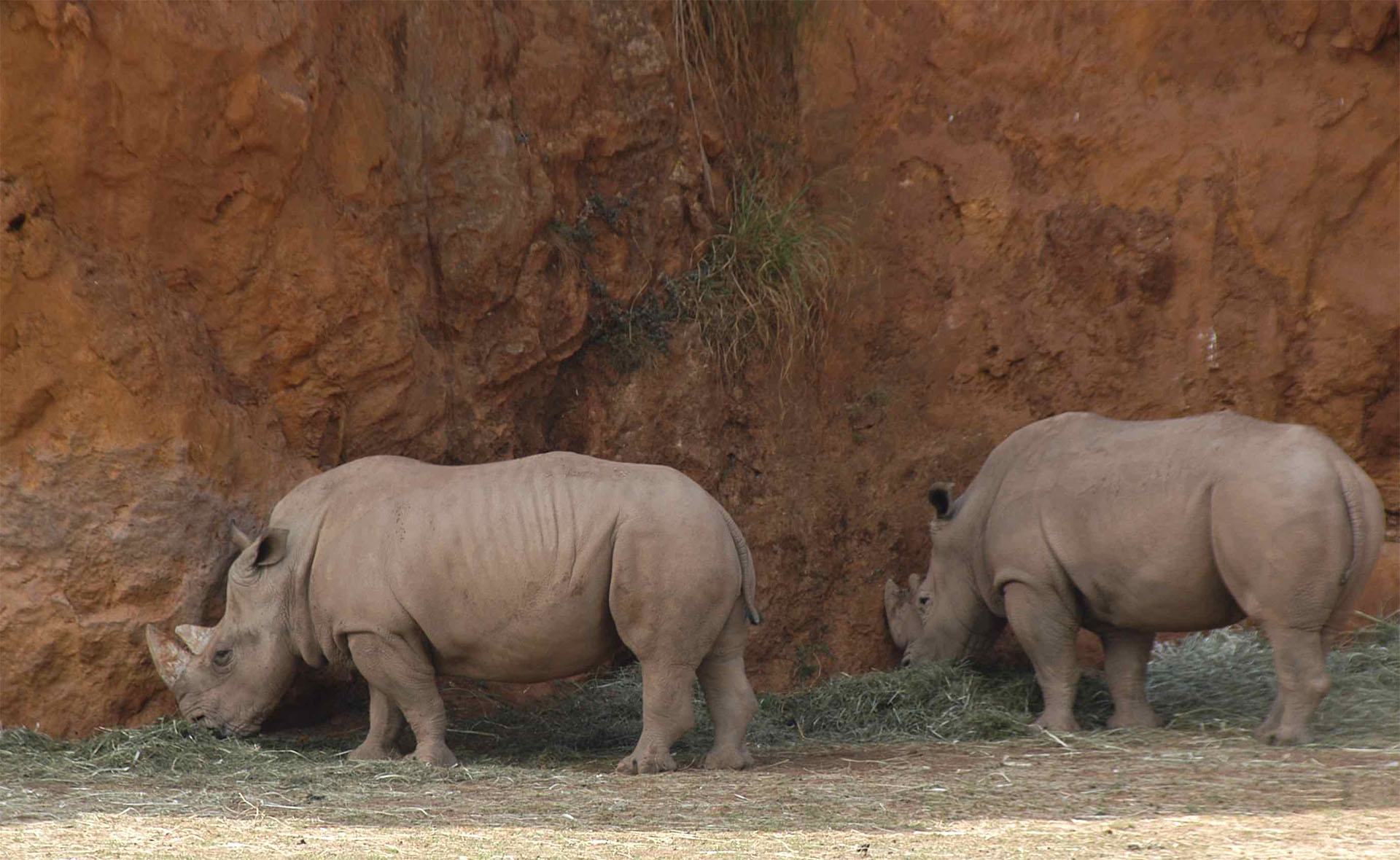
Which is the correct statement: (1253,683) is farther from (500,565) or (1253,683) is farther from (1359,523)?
(500,565)

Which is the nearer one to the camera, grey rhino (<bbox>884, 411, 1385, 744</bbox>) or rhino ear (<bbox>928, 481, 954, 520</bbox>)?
grey rhino (<bbox>884, 411, 1385, 744</bbox>)

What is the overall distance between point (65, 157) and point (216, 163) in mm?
621

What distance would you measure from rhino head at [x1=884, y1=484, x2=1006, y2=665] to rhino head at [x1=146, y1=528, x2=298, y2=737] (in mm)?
3255

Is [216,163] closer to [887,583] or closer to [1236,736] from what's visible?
[887,583]

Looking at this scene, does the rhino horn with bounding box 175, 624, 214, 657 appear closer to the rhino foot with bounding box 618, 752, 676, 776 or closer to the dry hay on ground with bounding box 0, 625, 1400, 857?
the dry hay on ground with bounding box 0, 625, 1400, 857

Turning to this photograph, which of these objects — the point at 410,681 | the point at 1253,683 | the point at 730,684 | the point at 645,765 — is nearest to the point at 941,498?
the point at 1253,683

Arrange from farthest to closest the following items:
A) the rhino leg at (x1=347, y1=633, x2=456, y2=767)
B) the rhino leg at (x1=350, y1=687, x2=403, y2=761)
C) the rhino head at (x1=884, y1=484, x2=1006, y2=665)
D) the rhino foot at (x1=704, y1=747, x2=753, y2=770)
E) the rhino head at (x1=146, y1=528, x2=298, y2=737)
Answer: the rhino head at (x1=884, y1=484, x2=1006, y2=665) → the rhino head at (x1=146, y1=528, x2=298, y2=737) → the rhino leg at (x1=350, y1=687, x2=403, y2=761) → the rhino leg at (x1=347, y1=633, x2=456, y2=767) → the rhino foot at (x1=704, y1=747, x2=753, y2=770)

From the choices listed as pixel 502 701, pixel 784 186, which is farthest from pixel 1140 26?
pixel 502 701

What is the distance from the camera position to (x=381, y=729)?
7.01 metres

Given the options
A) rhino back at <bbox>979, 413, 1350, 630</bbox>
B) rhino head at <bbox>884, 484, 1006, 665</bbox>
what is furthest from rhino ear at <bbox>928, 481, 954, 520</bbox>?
rhino back at <bbox>979, 413, 1350, 630</bbox>

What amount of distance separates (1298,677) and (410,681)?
3687mm

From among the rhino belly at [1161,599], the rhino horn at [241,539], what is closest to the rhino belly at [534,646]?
the rhino horn at [241,539]

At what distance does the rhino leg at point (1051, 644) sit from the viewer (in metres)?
7.77

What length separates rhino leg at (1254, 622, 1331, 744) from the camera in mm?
7016
